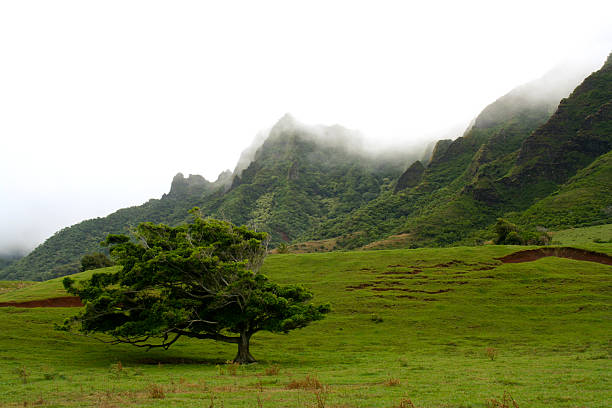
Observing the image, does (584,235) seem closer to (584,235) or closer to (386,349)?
(584,235)

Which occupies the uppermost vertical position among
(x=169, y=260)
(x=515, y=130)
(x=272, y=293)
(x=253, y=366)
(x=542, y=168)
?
(x=515, y=130)

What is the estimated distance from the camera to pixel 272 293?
2734 centimetres

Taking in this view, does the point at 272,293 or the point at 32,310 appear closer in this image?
the point at 272,293

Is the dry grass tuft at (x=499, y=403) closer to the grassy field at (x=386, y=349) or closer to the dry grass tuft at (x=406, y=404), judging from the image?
the grassy field at (x=386, y=349)

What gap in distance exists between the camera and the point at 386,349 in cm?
3102

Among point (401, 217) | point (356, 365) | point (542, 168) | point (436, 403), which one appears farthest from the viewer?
point (401, 217)

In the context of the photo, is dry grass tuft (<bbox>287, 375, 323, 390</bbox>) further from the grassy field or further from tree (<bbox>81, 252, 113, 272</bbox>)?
tree (<bbox>81, 252, 113, 272</bbox>)

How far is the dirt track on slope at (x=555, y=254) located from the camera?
53.7 metres

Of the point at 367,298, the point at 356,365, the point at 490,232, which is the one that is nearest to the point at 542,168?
the point at 490,232

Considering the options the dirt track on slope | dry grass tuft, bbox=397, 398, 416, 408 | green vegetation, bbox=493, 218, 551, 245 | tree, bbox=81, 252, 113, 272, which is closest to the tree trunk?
dry grass tuft, bbox=397, 398, 416, 408

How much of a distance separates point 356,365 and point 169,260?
44.7 ft

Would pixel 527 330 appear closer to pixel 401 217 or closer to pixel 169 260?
pixel 169 260

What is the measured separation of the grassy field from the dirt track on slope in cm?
156

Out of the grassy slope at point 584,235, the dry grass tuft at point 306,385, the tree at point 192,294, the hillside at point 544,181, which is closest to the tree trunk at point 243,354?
the tree at point 192,294
